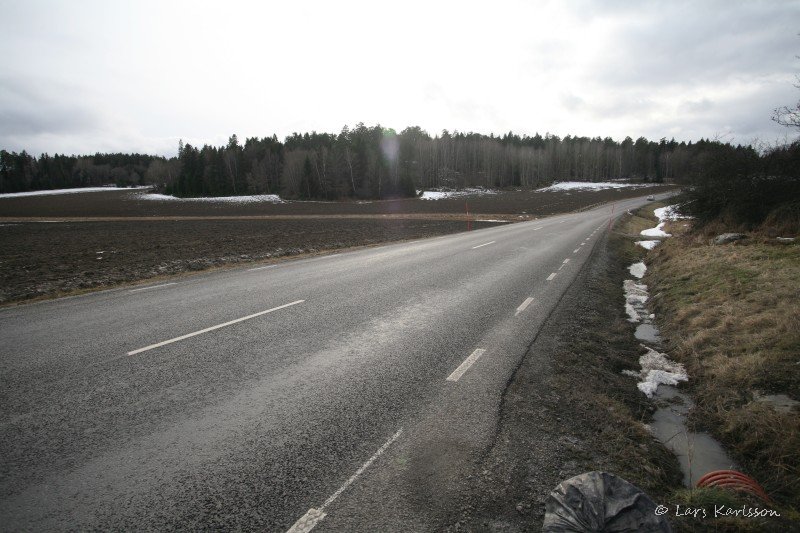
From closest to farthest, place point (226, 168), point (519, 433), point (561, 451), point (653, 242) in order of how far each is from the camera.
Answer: point (561, 451) → point (519, 433) → point (653, 242) → point (226, 168)

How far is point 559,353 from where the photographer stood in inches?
225

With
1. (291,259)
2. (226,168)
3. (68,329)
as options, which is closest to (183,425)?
(68,329)

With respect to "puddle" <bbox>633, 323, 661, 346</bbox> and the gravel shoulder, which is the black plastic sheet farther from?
"puddle" <bbox>633, 323, 661, 346</bbox>

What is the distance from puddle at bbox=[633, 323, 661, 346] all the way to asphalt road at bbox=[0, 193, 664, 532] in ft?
5.52

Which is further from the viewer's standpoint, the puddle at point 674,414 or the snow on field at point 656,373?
the snow on field at point 656,373

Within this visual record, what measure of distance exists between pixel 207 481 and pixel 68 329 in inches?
211

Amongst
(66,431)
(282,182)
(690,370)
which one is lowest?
(690,370)

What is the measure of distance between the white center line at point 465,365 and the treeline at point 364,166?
71.6 m

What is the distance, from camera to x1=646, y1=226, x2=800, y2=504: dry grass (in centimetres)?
356

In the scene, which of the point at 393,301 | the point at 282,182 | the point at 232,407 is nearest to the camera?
the point at 232,407

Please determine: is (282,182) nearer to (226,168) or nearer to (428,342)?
(226,168)

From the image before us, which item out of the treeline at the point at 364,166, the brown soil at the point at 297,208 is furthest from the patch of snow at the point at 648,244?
the treeline at the point at 364,166

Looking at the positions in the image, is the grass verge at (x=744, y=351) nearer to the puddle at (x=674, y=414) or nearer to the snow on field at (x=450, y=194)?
the puddle at (x=674, y=414)

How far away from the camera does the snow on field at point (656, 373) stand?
5.03 meters
